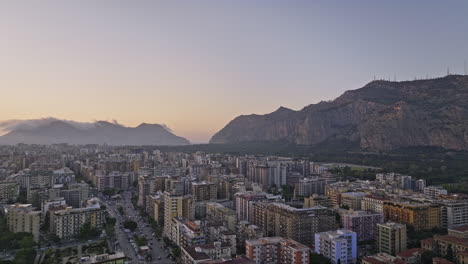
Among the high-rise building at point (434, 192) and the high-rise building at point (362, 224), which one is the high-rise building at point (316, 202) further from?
the high-rise building at point (434, 192)

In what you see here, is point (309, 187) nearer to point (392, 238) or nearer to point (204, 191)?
point (204, 191)

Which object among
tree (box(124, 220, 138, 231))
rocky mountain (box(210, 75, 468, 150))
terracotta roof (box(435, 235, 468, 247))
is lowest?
tree (box(124, 220, 138, 231))

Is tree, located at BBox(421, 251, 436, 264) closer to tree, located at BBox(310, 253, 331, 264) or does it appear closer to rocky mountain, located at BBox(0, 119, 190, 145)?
tree, located at BBox(310, 253, 331, 264)

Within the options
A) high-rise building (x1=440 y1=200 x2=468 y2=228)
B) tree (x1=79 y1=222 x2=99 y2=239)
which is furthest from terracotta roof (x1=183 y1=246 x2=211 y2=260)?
high-rise building (x1=440 y1=200 x2=468 y2=228)

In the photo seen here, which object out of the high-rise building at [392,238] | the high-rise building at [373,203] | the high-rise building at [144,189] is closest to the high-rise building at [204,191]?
the high-rise building at [144,189]

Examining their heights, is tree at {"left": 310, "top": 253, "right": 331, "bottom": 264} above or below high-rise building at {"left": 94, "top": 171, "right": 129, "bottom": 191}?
below

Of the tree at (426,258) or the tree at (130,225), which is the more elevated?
the tree at (426,258)

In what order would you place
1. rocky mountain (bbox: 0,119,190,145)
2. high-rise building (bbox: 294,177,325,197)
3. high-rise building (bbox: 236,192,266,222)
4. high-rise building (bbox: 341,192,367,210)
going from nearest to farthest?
high-rise building (bbox: 236,192,266,222) → high-rise building (bbox: 341,192,367,210) → high-rise building (bbox: 294,177,325,197) → rocky mountain (bbox: 0,119,190,145)
